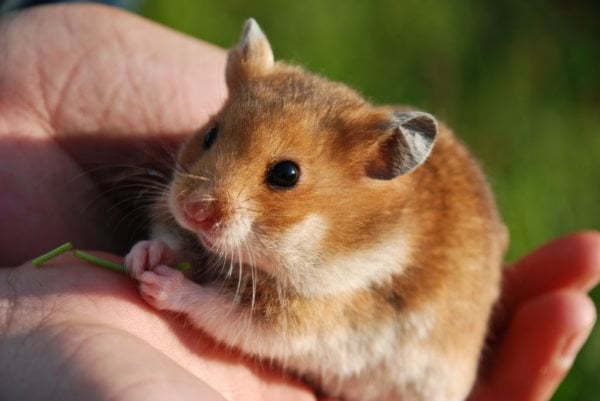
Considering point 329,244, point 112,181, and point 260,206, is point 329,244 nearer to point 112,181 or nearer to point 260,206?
point 260,206

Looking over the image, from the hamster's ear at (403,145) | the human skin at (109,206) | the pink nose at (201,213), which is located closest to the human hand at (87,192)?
the human skin at (109,206)

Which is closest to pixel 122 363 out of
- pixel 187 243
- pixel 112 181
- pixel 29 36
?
pixel 187 243

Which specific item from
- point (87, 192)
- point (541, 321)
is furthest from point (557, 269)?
point (87, 192)

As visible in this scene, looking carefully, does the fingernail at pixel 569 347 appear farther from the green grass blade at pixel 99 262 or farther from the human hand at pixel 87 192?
the green grass blade at pixel 99 262

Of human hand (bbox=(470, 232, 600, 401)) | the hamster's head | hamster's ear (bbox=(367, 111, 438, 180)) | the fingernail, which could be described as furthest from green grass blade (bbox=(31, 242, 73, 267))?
the fingernail

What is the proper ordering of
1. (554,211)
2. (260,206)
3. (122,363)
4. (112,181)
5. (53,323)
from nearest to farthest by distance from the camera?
(122,363)
(53,323)
(260,206)
(112,181)
(554,211)

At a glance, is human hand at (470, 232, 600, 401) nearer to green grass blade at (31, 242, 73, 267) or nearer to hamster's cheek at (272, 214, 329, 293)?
hamster's cheek at (272, 214, 329, 293)
